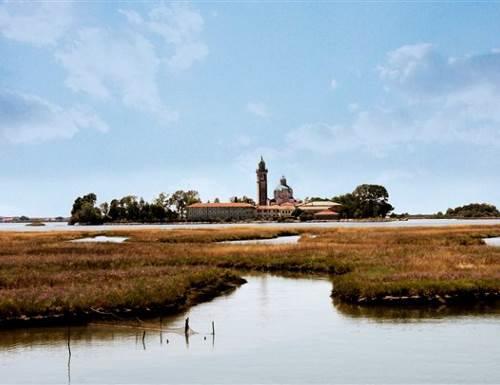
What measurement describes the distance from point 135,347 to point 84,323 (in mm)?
4273

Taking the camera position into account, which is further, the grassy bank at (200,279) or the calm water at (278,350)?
the grassy bank at (200,279)

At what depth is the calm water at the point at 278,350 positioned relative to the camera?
19.8 metres

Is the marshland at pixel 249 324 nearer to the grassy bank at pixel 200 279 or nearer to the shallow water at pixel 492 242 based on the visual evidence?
the grassy bank at pixel 200 279

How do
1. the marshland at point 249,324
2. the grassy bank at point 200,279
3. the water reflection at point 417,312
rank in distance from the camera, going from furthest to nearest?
the water reflection at point 417,312, the grassy bank at point 200,279, the marshland at point 249,324

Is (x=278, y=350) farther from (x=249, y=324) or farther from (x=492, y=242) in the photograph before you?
(x=492, y=242)

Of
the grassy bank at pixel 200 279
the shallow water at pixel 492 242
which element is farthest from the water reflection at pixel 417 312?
the shallow water at pixel 492 242

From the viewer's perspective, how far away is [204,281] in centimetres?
3819

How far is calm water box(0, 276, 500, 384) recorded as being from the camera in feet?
65.1

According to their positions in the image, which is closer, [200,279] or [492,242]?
[200,279]

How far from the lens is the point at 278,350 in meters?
22.9

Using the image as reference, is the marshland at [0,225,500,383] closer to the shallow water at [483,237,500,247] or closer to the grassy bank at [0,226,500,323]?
the grassy bank at [0,226,500,323]

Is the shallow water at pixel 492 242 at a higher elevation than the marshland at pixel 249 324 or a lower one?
higher

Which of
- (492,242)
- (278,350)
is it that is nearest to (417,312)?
(278,350)

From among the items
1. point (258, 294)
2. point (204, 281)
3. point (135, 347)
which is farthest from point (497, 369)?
point (204, 281)
